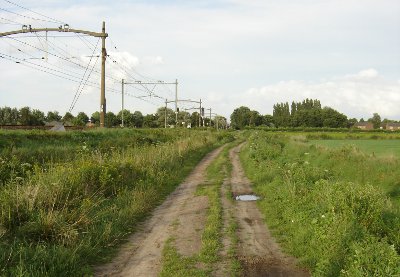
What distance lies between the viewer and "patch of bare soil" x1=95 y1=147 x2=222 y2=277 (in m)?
6.78

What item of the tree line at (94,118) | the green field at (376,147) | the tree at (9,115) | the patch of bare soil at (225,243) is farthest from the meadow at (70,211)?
the tree at (9,115)

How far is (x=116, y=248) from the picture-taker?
25.8ft

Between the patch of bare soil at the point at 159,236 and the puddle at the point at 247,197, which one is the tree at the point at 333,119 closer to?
the puddle at the point at 247,197

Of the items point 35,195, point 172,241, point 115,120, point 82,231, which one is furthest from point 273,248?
point 115,120

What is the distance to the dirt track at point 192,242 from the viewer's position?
6.80 m

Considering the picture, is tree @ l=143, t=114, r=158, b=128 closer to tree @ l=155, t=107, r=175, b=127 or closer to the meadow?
tree @ l=155, t=107, r=175, b=127

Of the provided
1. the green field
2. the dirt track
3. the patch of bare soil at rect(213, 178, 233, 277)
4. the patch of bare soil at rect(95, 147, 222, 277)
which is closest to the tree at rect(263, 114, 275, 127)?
the green field

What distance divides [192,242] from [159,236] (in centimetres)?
85

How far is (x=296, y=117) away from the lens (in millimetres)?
130000

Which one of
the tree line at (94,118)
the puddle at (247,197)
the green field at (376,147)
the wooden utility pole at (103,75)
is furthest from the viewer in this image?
the tree line at (94,118)

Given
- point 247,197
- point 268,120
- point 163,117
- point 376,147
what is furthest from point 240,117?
point 247,197

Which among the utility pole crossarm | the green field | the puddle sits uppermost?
the utility pole crossarm

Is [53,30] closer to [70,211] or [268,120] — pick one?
[70,211]

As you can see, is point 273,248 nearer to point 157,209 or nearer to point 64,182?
point 157,209
